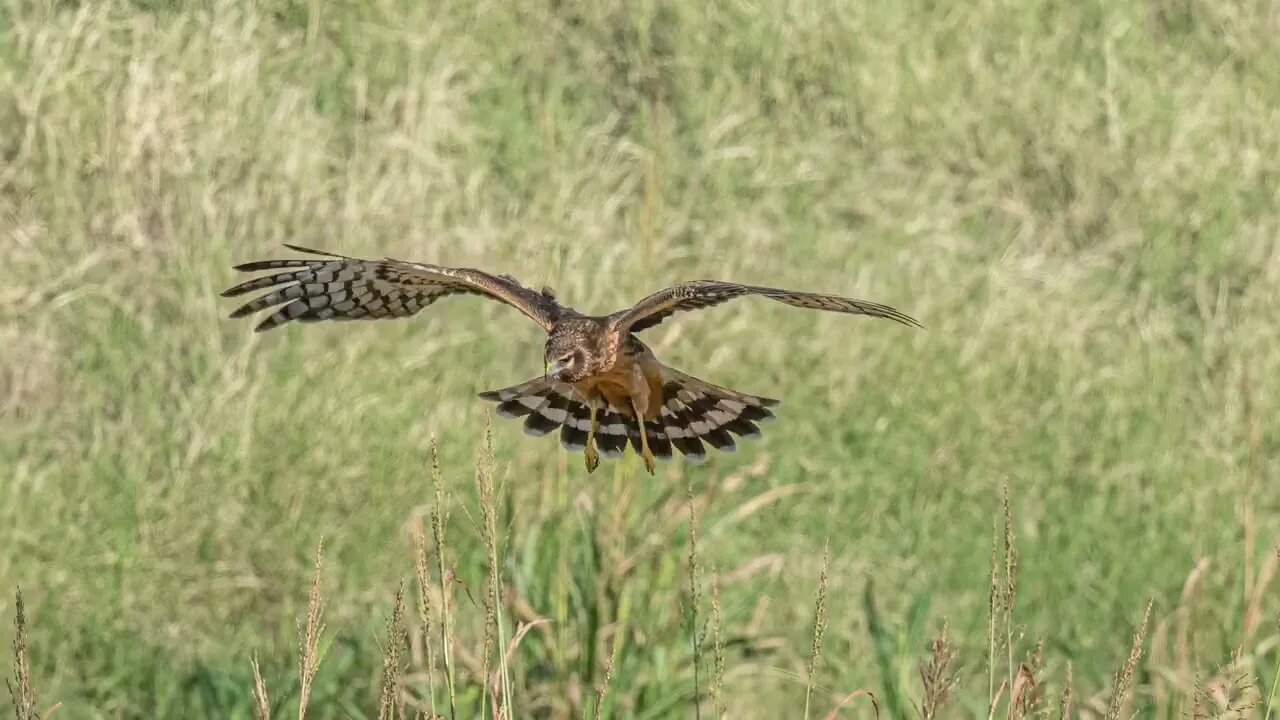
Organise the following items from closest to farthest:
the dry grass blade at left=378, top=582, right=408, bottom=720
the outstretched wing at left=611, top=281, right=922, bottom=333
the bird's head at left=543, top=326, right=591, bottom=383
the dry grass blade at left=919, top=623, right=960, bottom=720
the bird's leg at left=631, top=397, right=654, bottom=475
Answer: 1. the dry grass blade at left=378, top=582, right=408, bottom=720
2. the dry grass blade at left=919, top=623, right=960, bottom=720
3. the outstretched wing at left=611, top=281, right=922, bottom=333
4. the bird's head at left=543, top=326, right=591, bottom=383
5. the bird's leg at left=631, top=397, right=654, bottom=475

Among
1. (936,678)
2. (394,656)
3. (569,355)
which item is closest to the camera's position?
(394,656)

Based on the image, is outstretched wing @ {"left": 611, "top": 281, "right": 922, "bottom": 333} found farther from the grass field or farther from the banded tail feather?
the grass field

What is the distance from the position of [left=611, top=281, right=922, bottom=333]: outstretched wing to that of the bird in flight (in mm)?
15

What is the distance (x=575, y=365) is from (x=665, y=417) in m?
0.46

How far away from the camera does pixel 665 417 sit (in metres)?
4.02

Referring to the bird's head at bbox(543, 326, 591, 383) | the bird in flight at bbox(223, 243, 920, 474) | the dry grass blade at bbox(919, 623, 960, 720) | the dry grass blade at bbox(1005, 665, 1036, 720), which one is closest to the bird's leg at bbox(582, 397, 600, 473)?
the bird in flight at bbox(223, 243, 920, 474)

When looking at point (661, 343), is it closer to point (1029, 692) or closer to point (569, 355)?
point (569, 355)

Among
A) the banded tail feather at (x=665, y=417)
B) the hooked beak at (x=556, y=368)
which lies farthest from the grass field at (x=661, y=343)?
the hooked beak at (x=556, y=368)

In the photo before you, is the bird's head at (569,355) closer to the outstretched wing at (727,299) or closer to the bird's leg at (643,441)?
the outstretched wing at (727,299)

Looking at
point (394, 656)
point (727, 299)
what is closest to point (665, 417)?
point (727, 299)

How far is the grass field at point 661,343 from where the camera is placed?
5.08 m

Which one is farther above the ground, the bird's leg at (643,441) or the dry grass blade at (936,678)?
the bird's leg at (643,441)

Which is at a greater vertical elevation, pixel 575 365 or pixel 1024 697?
pixel 575 365

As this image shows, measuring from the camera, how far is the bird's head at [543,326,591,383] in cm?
359
